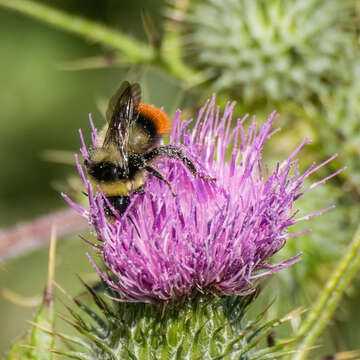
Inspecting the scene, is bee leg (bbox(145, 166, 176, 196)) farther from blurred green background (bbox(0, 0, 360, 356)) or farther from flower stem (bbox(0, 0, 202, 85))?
blurred green background (bbox(0, 0, 360, 356))

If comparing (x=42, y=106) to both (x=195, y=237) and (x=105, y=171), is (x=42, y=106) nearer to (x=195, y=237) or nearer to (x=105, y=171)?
(x=105, y=171)

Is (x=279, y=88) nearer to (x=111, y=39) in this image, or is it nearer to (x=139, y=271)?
(x=111, y=39)

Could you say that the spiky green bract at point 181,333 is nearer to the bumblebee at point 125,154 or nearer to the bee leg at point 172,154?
the bumblebee at point 125,154

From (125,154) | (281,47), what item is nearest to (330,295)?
(125,154)

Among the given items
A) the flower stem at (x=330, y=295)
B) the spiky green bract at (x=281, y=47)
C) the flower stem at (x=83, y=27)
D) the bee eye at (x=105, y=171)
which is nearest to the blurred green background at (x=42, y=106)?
the spiky green bract at (x=281, y=47)

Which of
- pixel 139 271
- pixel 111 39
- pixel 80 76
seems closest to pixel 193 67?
pixel 111 39

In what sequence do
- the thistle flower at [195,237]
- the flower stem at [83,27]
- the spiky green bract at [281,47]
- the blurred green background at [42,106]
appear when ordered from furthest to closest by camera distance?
the blurred green background at [42,106]
the spiky green bract at [281,47]
the flower stem at [83,27]
the thistle flower at [195,237]

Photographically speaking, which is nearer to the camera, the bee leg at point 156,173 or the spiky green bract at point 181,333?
the spiky green bract at point 181,333
